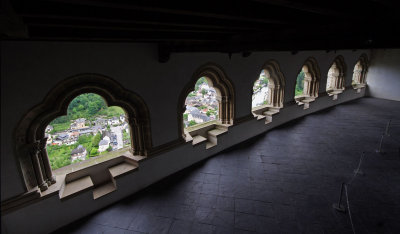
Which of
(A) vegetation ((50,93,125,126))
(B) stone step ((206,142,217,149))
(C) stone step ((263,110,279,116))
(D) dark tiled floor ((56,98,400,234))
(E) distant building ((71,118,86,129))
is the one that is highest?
(A) vegetation ((50,93,125,126))

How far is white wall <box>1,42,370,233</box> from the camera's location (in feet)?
7.92

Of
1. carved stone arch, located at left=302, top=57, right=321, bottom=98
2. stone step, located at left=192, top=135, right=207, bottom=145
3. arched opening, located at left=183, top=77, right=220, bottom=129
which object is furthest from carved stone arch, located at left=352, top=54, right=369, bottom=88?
stone step, located at left=192, top=135, right=207, bottom=145

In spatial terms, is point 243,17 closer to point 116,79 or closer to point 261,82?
point 116,79

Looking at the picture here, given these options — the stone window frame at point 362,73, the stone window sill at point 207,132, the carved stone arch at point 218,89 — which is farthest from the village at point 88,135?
the stone window frame at point 362,73

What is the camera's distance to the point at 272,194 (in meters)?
3.45

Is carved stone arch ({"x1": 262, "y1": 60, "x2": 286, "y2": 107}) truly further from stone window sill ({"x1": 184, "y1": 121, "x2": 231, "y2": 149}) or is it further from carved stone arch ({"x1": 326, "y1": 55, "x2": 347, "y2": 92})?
carved stone arch ({"x1": 326, "y1": 55, "x2": 347, "y2": 92})

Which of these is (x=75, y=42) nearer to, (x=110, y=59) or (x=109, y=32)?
(x=110, y=59)

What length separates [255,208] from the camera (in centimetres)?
315

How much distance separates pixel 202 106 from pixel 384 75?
31.1 feet

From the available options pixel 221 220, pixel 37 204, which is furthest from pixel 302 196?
pixel 37 204

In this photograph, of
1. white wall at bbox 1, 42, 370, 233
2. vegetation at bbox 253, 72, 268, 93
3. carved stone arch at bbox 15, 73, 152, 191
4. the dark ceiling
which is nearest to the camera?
the dark ceiling

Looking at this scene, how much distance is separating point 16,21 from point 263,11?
152 centimetres

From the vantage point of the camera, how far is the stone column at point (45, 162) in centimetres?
277

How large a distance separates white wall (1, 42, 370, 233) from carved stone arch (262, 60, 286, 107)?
650 mm
